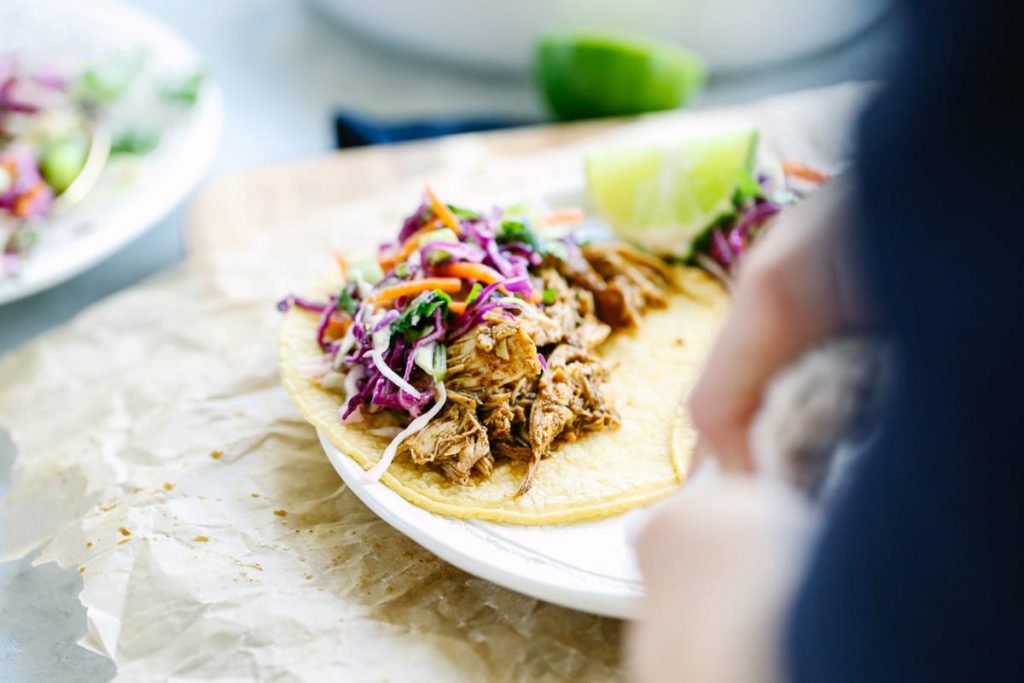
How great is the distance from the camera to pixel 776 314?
0.99 meters

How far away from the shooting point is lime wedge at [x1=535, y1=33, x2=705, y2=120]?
3.52 m

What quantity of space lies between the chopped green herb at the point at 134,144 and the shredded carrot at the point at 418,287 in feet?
4.83

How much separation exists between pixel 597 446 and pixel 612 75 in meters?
1.83

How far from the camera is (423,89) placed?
4.44 m

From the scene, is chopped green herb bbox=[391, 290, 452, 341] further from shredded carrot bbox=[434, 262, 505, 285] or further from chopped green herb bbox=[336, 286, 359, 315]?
chopped green herb bbox=[336, 286, 359, 315]

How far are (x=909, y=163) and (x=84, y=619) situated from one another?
1856mm

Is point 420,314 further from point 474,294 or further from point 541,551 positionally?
point 541,551

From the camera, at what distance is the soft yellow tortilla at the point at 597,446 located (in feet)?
6.48

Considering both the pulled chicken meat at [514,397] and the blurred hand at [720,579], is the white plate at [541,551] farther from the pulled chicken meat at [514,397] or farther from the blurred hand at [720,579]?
the blurred hand at [720,579]

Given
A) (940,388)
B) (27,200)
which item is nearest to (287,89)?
(27,200)

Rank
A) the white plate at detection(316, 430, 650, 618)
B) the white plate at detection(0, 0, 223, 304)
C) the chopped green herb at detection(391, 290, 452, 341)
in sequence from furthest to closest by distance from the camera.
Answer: the white plate at detection(0, 0, 223, 304) → the chopped green herb at detection(391, 290, 452, 341) → the white plate at detection(316, 430, 650, 618)

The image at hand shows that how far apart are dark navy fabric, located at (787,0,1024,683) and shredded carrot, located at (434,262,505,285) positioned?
1339 mm

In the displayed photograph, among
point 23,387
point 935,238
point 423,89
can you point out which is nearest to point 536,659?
point 935,238

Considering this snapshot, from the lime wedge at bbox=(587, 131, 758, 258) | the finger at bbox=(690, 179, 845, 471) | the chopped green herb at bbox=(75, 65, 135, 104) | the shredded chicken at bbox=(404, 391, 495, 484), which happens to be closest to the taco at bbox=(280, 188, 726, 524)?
the shredded chicken at bbox=(404, 391, 495, 484)
